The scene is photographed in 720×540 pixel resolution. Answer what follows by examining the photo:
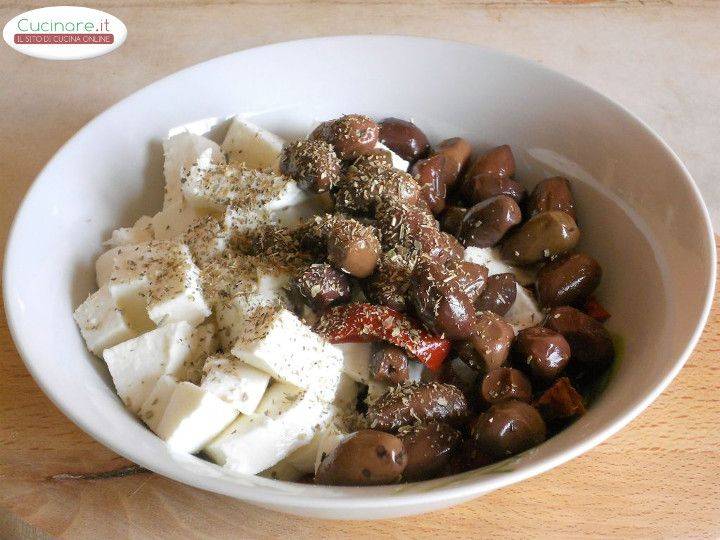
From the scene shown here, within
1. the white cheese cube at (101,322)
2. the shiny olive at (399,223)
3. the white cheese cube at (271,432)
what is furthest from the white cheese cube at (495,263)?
the white cheese cube at (101,322)

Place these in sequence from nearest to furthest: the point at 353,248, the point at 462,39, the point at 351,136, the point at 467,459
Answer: the point at 467,459 < the point at 353,248 < the point at 351,136 < the point at 462,39

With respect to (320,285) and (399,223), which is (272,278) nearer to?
(320,285)

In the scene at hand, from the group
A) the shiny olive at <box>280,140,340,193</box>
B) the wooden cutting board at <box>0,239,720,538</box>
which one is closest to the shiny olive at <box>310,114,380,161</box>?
Result: the shiny olive at <box>280,140,340,193</box>

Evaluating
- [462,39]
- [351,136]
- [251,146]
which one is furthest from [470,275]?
[462,39]

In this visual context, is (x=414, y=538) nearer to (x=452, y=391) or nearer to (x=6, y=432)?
(x=452, y=391)

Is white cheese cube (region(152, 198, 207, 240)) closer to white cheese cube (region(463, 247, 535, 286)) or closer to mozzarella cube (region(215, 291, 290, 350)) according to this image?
mozzarella cube (region(215, 291, 290, 350))
